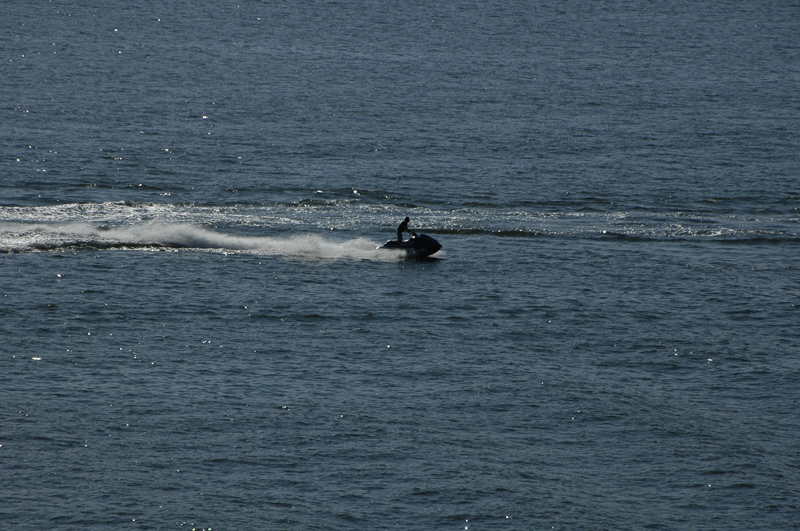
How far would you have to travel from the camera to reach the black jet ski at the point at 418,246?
2271 inches

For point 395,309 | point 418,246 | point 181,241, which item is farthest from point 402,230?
point 181,241

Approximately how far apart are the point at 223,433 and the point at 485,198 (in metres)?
40.2

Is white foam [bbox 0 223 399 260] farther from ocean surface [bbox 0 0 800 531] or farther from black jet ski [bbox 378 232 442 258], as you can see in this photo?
black jet ski [bbox 378 232 442 258]

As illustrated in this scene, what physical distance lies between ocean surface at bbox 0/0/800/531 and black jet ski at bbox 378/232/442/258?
2.57 ft

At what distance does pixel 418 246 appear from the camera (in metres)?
57.8

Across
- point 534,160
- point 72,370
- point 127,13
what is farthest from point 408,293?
point 127,13

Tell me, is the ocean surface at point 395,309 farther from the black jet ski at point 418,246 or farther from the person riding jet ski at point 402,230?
the person riding jet ski at point 402,230

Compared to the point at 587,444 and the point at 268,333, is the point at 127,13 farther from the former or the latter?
the point at 587,444

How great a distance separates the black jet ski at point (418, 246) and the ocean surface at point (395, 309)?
782 millimetres

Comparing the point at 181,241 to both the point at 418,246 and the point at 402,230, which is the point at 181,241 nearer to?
the point at 402,230

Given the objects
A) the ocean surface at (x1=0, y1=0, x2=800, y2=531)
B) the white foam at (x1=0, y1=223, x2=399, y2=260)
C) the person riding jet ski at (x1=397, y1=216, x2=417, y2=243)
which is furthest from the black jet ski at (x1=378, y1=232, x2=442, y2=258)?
the ocean surface at (x1=0, y1=0, x2=800, y2=531)

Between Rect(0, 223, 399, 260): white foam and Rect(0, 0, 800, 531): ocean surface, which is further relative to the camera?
Rect(0, 223, 399, 260): white foam

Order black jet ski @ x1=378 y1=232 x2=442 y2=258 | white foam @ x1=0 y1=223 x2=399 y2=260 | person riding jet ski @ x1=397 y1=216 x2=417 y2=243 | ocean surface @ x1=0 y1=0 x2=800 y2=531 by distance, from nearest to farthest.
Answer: ocean surface @ x1=0 y1=0 x2=800 y2=531 < person riding jet ski @ x1=397 y1=216 x2=417 y2=243 < black jet ski @ x1=378 y1=232 x2=442 y2=258 < white foam @ x1=0 y1=223 x2=399 y2=260

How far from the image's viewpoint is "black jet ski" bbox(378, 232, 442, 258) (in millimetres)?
57688
